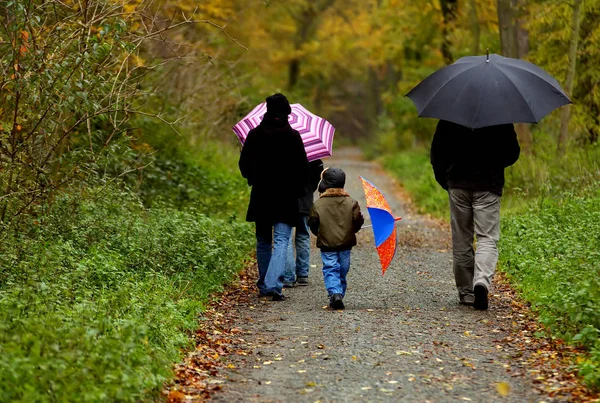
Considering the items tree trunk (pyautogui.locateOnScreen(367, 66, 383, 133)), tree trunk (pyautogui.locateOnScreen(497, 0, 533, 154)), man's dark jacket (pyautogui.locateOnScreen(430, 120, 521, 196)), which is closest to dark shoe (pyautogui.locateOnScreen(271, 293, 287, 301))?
man's dark jacket (pyautogui.locateOnScreen(430, 120, 521, 196))

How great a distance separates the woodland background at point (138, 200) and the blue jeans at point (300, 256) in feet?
2.32

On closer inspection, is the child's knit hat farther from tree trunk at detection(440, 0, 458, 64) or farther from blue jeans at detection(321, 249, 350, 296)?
tree trunk at detection(440, 0, 458, 64)

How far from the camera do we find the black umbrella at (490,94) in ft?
26.9

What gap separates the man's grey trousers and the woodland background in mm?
606

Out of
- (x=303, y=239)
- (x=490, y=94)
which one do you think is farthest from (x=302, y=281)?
(x=490, y=94)

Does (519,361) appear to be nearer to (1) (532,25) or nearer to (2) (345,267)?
(2) (345,267)

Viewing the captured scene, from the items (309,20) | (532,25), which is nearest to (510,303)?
(532,25)

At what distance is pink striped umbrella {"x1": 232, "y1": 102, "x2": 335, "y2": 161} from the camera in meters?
10.1

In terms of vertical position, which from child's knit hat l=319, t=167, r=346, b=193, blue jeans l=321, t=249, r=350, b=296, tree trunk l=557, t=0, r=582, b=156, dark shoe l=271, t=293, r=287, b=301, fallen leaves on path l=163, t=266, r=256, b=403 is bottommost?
fallen leaves on path l=163, t=266, r=256, b=403

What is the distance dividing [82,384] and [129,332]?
583 mm

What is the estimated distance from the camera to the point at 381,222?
898 centimetres

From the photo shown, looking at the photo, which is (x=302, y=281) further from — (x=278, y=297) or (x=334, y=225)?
(x=334, y=225)

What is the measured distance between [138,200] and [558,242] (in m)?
5.00

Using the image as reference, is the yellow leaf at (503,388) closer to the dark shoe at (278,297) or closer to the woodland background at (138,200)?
the woodland background at (138,200)
